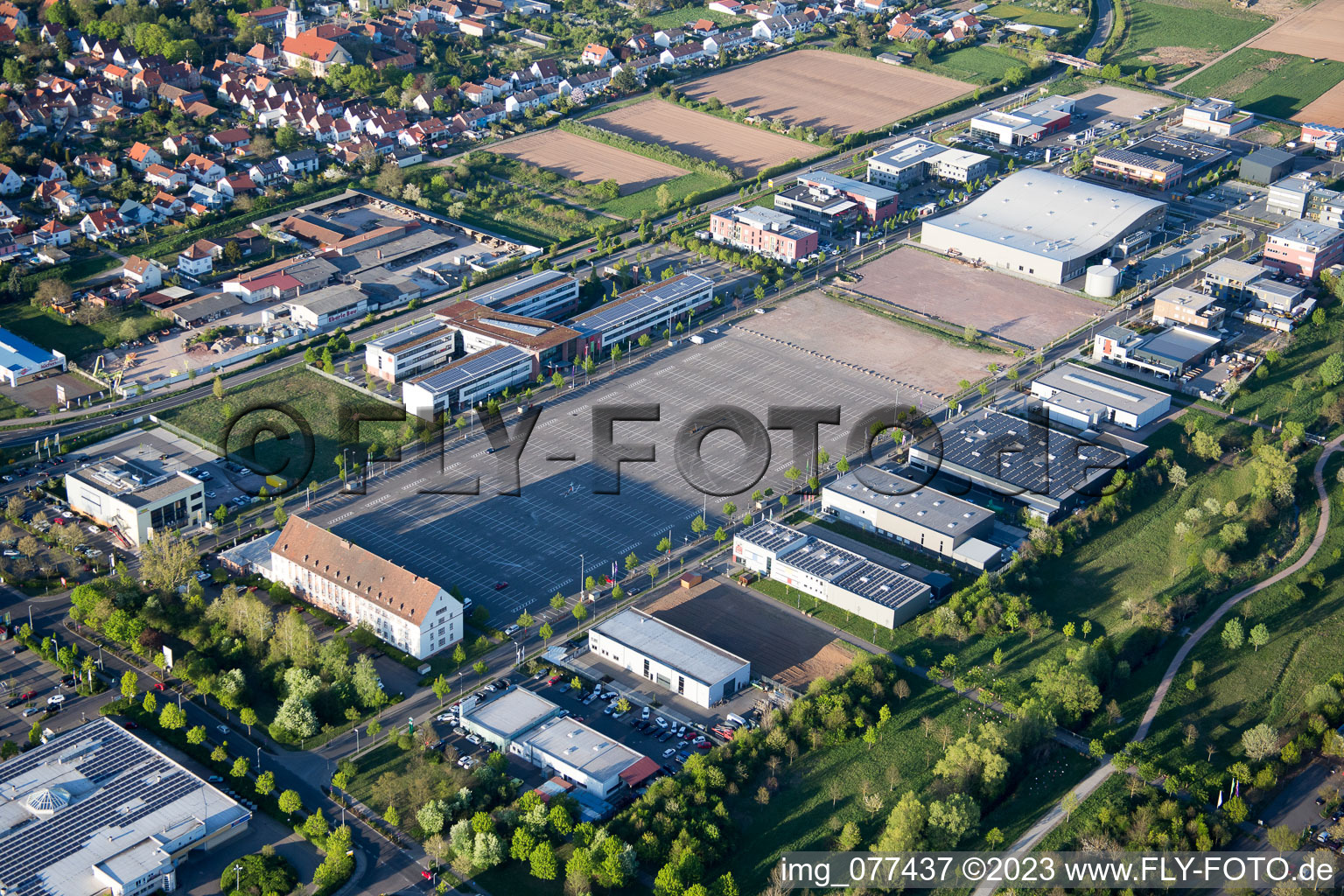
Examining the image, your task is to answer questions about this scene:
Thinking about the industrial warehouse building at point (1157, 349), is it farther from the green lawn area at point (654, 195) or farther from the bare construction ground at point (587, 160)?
the bare construction ground at point (587, 160)

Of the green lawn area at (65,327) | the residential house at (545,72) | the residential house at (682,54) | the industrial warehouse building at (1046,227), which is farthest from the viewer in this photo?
the residential house at (682,54)

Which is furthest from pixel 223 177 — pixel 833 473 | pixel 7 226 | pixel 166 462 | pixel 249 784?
pixel 249 784

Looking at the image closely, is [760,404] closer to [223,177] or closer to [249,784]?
[249,784]

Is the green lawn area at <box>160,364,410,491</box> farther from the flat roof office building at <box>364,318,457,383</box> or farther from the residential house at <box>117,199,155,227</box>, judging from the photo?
the residential house at <box>117,199,155,227</box>

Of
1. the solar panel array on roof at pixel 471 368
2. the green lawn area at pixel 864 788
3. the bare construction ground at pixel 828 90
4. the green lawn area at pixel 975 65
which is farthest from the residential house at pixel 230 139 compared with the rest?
the green lawn area at pixel 864 788

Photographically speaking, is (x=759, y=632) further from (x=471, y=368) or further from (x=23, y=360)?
(x=23, y=360)

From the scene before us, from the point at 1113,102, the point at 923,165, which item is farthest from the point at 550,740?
the point at 1113,102
